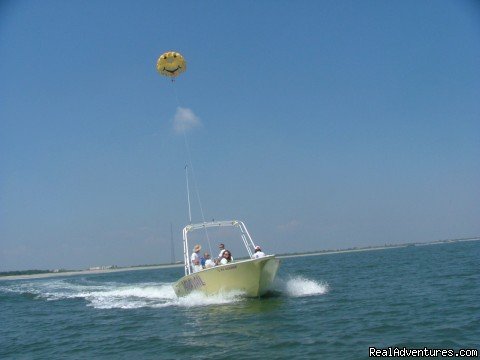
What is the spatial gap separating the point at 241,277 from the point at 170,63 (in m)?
10.5

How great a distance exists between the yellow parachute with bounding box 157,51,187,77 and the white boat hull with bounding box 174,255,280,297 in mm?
9615

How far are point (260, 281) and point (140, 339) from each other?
593 centimetres

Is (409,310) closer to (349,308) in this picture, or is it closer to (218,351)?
(349,308)

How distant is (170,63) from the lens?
68.9ft

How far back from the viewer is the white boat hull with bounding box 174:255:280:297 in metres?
17.0

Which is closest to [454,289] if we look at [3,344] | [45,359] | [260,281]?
[260,281]

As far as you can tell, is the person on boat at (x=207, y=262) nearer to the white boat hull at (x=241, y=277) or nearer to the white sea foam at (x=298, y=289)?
the white boat hull at (x=241, y=277)

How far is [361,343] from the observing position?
1015 cm

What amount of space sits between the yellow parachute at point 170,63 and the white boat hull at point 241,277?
961 centimetres

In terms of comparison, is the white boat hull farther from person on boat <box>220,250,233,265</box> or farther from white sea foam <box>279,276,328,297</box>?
white sea foam <box>279,276,328,297</box>

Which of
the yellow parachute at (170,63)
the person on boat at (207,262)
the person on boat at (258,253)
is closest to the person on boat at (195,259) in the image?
the person on boat at (207,262)

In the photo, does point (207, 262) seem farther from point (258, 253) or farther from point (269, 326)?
point (269, 326)

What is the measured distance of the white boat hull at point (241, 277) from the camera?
17.0 m

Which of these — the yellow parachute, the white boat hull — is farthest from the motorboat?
the yellow parachute
